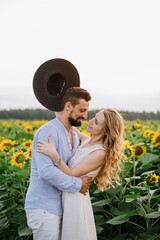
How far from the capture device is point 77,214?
282 centimetres

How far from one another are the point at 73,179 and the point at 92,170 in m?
0.25

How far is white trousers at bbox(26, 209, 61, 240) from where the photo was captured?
277 centimetres

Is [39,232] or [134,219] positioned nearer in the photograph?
[39,232]

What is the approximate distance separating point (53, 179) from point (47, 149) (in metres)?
0.27

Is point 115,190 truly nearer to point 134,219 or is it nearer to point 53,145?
point 134,219

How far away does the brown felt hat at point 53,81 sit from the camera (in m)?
3.20

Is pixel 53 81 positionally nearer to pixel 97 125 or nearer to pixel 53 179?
pixel 97 125

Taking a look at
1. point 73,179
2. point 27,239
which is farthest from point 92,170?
point 27,239

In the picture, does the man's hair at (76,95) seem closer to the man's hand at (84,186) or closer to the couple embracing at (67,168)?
the couple embracing at (67,168)

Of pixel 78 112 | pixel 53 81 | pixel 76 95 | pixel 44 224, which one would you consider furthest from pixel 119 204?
pixel 53 81

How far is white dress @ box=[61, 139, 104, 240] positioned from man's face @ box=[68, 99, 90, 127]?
30 cm

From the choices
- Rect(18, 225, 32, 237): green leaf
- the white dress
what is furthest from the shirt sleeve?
Rect(18, 225, 32, 237): green leaf

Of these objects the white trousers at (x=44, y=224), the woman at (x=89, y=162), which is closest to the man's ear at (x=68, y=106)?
the woman at (x=89, y=162)

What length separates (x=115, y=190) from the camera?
3.43 meters
